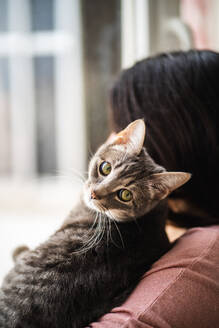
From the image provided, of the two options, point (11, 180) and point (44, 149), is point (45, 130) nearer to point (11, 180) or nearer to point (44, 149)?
point (44, 149)

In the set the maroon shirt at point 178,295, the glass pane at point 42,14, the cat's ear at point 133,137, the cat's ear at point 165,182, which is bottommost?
the maroon shirt at point 178,295

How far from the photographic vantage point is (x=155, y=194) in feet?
2.79

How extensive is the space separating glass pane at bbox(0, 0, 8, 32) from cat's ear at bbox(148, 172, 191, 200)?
6.55ft

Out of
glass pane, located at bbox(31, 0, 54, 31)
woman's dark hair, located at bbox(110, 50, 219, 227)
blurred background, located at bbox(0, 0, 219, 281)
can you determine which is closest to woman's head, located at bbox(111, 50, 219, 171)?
woman's dark hair, located at bbox(110, 50, 219, 227)

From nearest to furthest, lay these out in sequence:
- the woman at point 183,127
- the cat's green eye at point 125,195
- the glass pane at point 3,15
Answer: the woman at point 183,127 < the cat's green eye at point 125,195 < the glass pane at point 3,15

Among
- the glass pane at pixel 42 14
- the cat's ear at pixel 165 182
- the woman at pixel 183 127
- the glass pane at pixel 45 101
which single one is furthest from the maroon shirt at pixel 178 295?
the glass pane at pixel 42 14

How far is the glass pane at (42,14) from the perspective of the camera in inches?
94.3

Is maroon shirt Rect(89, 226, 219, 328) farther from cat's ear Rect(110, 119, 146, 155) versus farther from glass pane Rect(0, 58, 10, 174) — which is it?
glass pane Rect(0, 58, 10, 174)

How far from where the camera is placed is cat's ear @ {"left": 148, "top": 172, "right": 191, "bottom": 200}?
2.53ft

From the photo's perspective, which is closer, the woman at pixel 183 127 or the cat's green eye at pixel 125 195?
the woman at pixel 183 127

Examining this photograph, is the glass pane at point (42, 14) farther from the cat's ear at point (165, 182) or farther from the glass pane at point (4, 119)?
the cat's ear at point (165, 182)

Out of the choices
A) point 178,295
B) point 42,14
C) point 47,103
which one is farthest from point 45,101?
point 178,295

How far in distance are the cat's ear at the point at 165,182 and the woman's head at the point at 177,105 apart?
122mm

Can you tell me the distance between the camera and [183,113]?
35.7 inches
